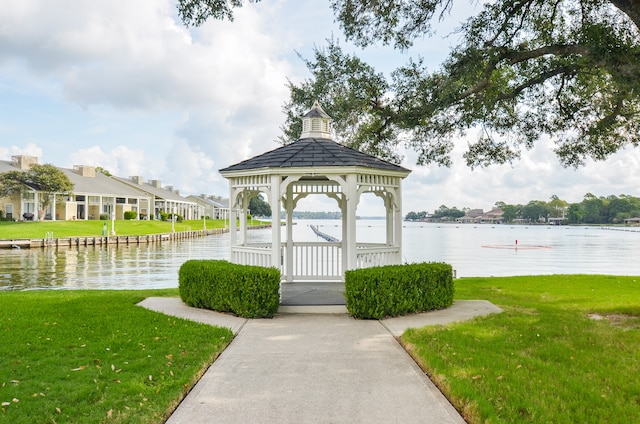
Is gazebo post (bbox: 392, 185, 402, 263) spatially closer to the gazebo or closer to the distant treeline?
the gazebo

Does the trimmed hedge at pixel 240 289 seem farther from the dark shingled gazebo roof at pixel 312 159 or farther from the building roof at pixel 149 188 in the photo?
the building roof at pixel 149 188

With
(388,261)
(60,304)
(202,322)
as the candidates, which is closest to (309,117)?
(388,261)

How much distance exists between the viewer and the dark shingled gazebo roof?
31.1ft

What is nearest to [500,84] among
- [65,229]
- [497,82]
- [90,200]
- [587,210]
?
[497,82]

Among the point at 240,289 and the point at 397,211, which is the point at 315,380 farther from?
the point at 397,211

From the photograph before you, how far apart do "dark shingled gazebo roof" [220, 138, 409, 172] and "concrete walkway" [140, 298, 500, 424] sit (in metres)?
3.21

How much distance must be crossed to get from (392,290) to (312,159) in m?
3.14

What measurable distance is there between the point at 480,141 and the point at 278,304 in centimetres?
846

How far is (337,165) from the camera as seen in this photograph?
9.38m

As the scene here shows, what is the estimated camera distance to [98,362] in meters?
5.58

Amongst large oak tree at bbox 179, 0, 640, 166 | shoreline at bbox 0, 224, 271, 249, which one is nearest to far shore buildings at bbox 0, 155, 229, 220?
shoreline at bbox 0, 224, 271, 249

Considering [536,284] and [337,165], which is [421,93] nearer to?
[337,165]

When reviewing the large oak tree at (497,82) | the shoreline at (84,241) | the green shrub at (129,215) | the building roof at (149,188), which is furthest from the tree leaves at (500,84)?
the building roof at (149,188)

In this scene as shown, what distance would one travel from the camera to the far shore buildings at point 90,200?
5212 centimetres
